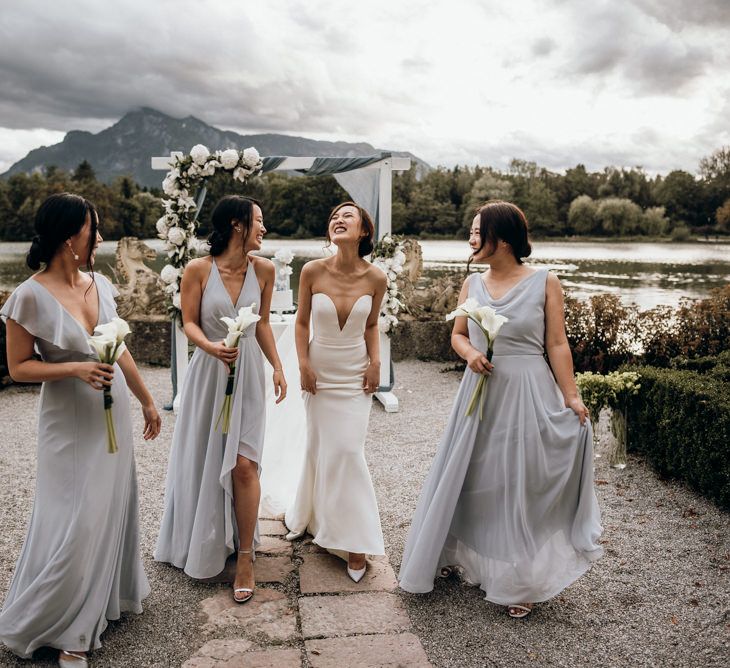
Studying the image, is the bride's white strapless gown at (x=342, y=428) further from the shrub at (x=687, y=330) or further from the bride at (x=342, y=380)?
the shrub at (x=687, y=330)

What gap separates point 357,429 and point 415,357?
293 inches

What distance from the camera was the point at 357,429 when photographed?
12.0 feet

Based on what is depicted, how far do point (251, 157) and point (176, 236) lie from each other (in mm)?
1175

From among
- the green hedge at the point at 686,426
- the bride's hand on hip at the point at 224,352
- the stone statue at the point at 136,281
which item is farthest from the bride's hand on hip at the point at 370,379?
the stone statue at the point at 136,281

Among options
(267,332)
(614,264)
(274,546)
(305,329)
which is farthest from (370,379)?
(614,264)

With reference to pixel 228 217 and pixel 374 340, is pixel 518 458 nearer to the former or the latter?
pixel 374 340

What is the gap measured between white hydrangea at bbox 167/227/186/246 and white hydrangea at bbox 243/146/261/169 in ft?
3.40

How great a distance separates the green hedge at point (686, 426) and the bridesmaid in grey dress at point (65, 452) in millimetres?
4105

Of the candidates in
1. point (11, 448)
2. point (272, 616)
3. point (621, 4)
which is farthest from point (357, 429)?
point (621, 4)

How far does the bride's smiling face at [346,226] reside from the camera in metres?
3.53

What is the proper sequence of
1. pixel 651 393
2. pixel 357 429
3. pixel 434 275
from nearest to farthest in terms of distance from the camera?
pixel 357 429
pixel 651 393
pixel 434 275

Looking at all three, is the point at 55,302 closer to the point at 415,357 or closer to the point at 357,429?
the point at 357,429

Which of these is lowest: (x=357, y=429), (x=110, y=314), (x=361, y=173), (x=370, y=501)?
(x=370, y=501)

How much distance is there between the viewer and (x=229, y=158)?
672 centimetres
